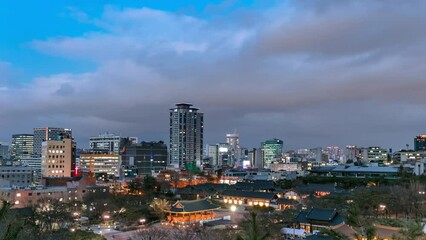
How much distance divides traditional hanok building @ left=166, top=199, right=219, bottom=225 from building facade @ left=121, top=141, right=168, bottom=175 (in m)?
50.1

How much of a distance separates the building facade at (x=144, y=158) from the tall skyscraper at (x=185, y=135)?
25.9 meters

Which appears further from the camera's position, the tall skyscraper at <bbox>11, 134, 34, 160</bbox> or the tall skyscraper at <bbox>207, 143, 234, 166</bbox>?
the tall skyscraper at <bbox>207, 143, 234, 166</bbox>

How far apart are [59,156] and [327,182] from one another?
39.4 m

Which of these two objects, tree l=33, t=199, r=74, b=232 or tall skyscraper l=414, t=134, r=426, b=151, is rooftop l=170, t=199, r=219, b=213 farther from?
tall skyscraper l=414, t=134, r=426, b=151

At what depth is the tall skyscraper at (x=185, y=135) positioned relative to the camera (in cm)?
11450

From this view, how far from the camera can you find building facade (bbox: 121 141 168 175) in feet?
277

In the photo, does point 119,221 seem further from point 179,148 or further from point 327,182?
point 179,148

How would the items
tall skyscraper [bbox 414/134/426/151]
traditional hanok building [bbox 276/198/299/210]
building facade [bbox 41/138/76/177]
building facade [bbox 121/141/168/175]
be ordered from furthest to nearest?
tall skyscraper [bbox 414/134/426/151] → building facade [bbox 121/141/168/175] → building facade [bbox 41/138/76/177] → traditional hanok building [bbox 276/198/299/210]

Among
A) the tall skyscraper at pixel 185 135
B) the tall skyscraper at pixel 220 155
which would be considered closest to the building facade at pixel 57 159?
the tall skyscraper at pixel 185 135

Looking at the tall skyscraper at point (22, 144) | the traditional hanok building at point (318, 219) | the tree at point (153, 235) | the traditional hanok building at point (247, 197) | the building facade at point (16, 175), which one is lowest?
the traditional hanok building at point (247, 197)

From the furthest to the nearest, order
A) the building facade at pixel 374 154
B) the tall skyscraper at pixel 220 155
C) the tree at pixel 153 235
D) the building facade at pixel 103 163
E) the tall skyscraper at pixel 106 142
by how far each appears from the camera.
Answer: the tall skyscraper at pixel 220 155 → the tall skyscraper at pixel 106 142 → the building facade at pixel 374 154 → the building facade at pixel 103 163 → the tree at pixel 153 235

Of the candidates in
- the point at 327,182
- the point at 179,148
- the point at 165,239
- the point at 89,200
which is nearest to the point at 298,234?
the point at 165,239

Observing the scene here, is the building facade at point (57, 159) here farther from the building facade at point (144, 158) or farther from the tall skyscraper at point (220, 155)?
the tall skyscraper at point (220, 155)

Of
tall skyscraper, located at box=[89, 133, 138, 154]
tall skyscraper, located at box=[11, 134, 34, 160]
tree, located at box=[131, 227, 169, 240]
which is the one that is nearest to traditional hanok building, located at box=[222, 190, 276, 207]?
tree, located at box=[131, 227, 169, 240]
